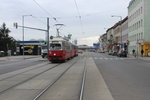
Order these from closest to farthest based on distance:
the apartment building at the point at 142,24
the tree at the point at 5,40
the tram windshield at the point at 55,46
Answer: the tram windshield at the point at 55,46
the apartment building at the point at 142,24
the tree at the point at 5,40

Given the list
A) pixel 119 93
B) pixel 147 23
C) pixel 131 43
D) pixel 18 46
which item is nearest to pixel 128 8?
pixel 131 43

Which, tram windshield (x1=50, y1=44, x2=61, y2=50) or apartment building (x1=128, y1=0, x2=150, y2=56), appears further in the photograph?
apartment building (x1=128, y1=0, x2=150, y2=56)

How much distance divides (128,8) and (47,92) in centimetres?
7352

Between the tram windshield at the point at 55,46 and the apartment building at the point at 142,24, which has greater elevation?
the apartment building at the point at 142,24

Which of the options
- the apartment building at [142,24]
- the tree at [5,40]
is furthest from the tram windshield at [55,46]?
the tree at [5,40]

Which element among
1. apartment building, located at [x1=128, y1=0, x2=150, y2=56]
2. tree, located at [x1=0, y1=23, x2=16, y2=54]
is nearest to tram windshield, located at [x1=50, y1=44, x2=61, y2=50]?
apartment building, located at [x1=128, y1=0, x2=150, y2=56]

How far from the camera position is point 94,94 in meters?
8.74

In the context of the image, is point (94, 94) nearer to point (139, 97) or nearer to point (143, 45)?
point (139, 97)

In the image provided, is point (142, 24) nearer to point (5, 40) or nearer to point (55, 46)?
point (55, 46)

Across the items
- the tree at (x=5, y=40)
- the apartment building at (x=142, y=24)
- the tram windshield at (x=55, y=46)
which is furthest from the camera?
the tree at (x=5, y=40)

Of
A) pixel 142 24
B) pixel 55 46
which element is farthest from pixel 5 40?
pixel 55 46

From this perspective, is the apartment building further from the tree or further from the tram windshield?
the tree

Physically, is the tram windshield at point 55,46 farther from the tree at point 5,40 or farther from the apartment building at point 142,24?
the tree at point 5,40

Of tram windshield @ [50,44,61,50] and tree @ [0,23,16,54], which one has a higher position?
tree @ [0,23,16,54]
